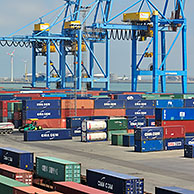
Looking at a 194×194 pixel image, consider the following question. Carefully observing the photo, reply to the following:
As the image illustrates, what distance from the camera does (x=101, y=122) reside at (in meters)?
68.9

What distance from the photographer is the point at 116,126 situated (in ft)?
233

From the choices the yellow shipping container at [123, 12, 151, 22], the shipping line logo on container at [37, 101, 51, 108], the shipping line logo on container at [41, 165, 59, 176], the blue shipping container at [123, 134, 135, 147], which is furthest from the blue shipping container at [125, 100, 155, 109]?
the shipping line logo on container at [41, 165, 59, 176]

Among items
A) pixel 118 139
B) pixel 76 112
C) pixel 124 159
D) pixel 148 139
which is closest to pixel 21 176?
pixel 124 159

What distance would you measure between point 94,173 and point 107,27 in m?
87.3

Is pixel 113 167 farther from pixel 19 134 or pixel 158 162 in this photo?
pixel 19 134

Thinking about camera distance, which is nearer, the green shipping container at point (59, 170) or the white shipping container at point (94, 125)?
the green shipping container at point (59, 170)

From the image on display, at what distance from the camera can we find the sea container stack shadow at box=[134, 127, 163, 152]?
58.4 m

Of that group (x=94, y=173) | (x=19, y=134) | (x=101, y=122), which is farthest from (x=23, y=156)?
(x=19, y=134)

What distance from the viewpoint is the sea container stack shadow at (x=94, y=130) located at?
67500 millimetres

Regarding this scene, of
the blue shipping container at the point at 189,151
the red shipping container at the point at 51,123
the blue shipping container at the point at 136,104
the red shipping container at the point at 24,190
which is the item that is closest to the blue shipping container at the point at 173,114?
the blue shipping container at the point at 189,151

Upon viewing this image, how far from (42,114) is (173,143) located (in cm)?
2423

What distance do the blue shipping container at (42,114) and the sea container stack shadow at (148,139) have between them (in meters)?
22.6

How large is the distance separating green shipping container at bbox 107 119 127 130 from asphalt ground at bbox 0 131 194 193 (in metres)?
2.52

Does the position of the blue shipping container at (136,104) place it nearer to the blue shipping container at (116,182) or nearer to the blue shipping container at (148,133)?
the blue shipping container at (148,133)
